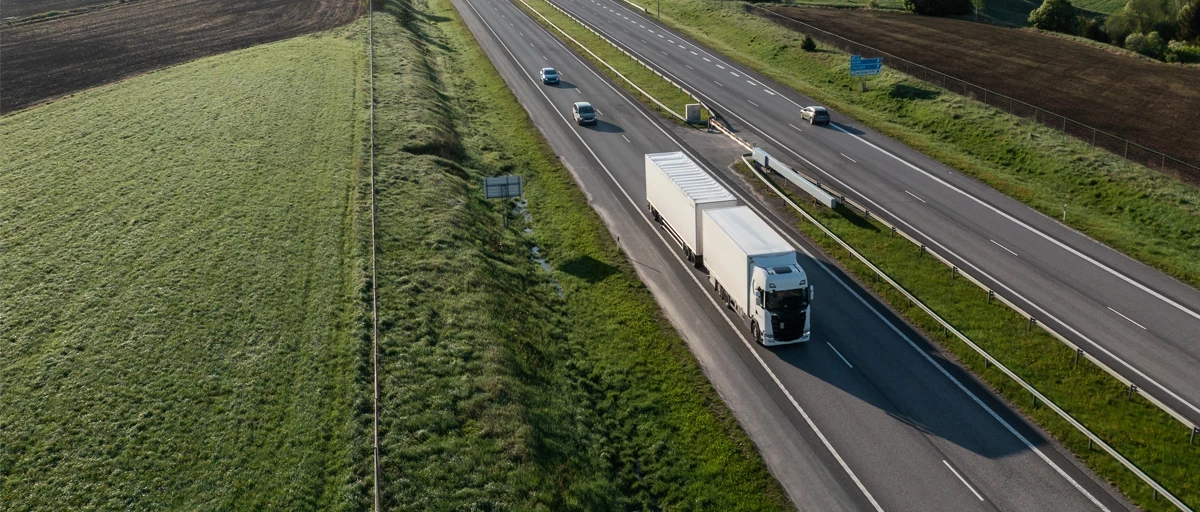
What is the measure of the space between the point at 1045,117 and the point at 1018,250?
19.8 metres

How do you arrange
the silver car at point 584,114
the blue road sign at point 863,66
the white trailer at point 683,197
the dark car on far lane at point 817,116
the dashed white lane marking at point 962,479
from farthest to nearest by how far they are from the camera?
the blue road sign at point 863,66, the silver car at point 584,114, the dark car on far lane at point 817,116, the white trailer at point 683,197, the dashed white lane marking at point 962,479

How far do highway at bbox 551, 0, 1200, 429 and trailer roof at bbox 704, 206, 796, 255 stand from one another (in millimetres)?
10323

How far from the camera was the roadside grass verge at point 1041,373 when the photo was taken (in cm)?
2012

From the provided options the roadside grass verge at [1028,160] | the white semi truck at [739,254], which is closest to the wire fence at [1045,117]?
the roadside grass verge at [1028,160]

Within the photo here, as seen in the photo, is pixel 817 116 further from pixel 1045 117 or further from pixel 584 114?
pixel 584 114

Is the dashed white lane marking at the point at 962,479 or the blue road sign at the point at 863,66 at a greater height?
the blue road sign at the point at 863,66

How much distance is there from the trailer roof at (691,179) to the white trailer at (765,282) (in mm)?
3080

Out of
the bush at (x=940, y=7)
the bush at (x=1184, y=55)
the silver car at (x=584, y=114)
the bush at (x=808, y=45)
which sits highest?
the bush at (x=940, y=7)

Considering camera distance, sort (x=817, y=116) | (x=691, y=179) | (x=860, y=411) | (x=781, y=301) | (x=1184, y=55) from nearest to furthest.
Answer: (x=860, y=411) < (x=781, y=301) < (x=691, y=179) < (x=817, y=116) < (x=1184, y=55)

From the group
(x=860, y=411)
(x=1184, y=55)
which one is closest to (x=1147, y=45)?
(x=1184, y=55)

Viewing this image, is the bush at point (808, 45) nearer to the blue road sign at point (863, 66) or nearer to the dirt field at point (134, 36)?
the blue road sign at point (863, 66)

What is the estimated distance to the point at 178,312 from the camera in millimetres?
26078

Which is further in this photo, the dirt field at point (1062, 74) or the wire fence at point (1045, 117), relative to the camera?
the dirt field at point (1062, 74)

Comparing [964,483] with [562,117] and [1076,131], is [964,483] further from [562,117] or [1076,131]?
[562,117]
